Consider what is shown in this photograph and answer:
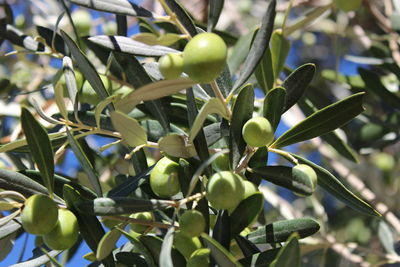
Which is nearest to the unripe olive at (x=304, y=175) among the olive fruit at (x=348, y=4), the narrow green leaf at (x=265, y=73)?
the narrow green leaf at (x=265, y=73)

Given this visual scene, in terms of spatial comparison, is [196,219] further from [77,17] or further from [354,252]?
[354,252]

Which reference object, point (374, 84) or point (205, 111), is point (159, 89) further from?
point (374, 84)

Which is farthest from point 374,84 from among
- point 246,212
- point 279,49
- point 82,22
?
point 246,212

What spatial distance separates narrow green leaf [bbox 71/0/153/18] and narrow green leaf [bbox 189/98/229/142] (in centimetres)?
22

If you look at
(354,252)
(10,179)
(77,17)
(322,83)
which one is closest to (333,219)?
(354,252)

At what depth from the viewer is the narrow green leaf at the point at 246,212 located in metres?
0.95

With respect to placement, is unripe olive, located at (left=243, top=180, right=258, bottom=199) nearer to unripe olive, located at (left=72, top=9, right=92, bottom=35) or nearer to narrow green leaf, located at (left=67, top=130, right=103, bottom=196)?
narrow green leaf, located at (left=67, top=130, right=103, bottom=196)

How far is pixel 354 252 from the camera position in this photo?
237 cm

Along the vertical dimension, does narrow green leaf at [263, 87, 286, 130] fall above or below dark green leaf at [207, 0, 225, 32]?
below

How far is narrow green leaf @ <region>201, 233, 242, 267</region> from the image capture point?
0.84 m

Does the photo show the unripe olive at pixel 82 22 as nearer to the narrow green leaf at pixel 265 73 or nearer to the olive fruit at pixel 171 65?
the narrow green leaf at pixel 265 73

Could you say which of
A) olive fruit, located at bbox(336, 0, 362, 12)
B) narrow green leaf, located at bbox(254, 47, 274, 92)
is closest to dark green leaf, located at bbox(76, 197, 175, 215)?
narrow green leaf, located at bbox(254, 47, 274, 92)

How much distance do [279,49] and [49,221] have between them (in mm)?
806

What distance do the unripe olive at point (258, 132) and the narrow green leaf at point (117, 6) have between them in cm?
28
